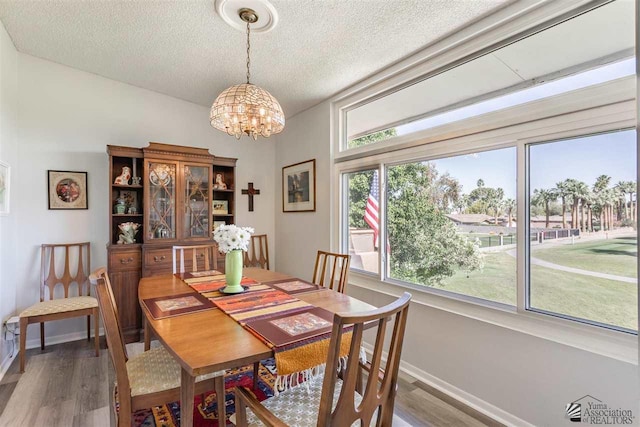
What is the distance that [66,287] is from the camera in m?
3.21

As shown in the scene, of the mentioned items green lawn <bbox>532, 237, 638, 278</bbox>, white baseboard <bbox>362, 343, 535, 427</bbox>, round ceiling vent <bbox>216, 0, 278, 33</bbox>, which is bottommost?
white baseboard <bbox>362, 343, 535, 427</bbox>

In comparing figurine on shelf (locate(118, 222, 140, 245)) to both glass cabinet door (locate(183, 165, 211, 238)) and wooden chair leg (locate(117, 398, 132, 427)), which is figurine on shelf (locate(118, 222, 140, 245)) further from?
wooden chair leg (locate(117, 398, 132, 427))

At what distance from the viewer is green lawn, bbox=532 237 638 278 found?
5.12 ft

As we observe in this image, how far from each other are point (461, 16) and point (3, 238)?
3988mm

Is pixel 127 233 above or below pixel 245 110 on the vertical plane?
below

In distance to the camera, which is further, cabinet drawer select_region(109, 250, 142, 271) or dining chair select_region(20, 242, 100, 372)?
cabinet drawer select_region(109, 250, 142, 271)

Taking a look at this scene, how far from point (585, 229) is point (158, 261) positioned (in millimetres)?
3636

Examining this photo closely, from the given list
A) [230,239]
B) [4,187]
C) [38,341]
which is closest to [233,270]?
[230,239]

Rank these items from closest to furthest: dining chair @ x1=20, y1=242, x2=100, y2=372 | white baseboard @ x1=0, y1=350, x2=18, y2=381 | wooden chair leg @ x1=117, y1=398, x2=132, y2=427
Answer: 1. wooden chair leg @ x1=117, y1=398, x2=132, y2=427
2. white baseboard @ x1=0, y1=350, x2=18, y2=381
3. dining chair @ x1=20, y1=242, x2=100, y2=372

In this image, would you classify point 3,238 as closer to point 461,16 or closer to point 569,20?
point 461,16

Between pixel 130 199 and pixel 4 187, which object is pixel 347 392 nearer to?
pixel 4 187

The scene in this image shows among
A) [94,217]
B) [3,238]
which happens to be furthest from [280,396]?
[94,217]

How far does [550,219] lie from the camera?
6.05 feet

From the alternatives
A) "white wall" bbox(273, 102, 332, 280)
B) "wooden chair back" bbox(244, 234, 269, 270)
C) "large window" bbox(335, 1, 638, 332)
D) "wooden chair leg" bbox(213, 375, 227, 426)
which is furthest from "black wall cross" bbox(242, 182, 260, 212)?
"wooden chair leg" bbox(213, 375, 227, 426)
